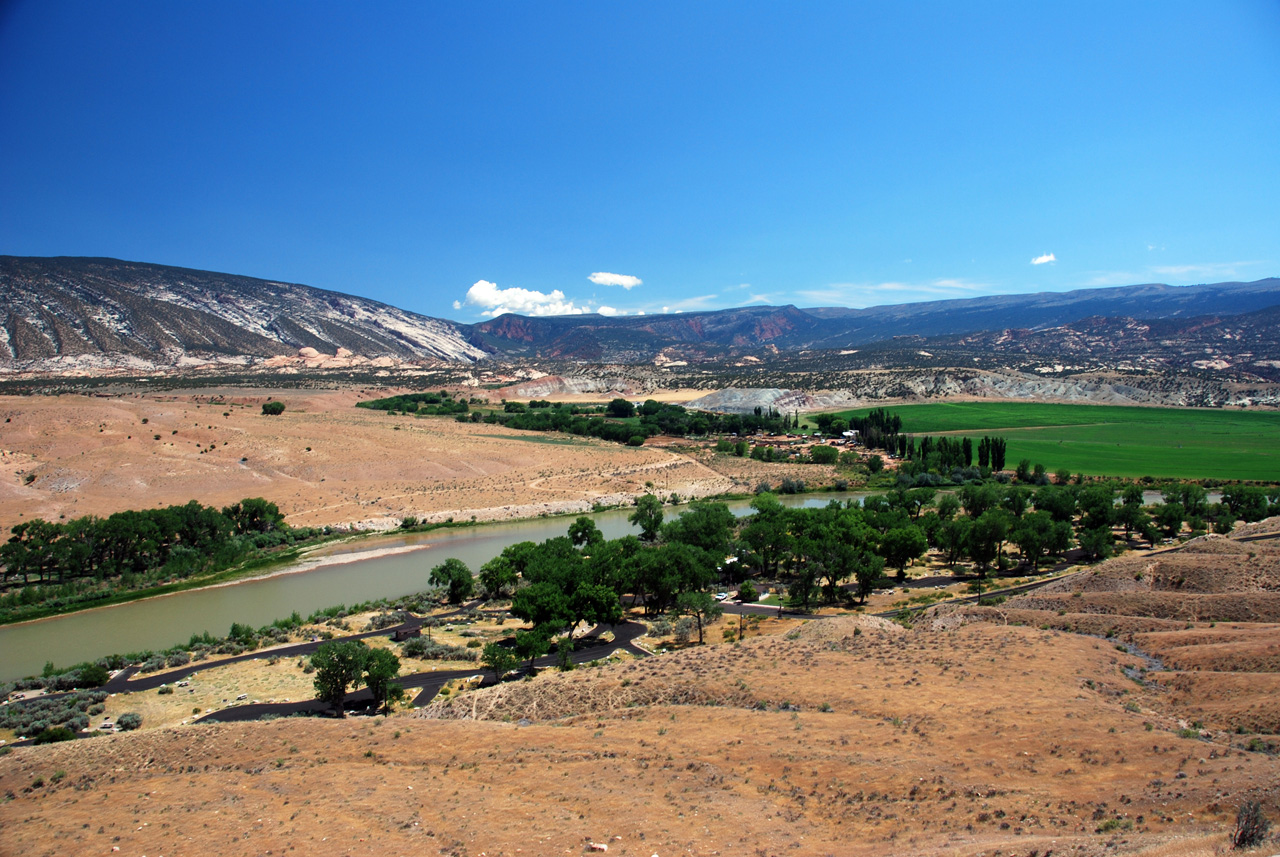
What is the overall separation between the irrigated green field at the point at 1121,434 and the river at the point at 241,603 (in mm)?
64527

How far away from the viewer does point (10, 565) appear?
43.4m

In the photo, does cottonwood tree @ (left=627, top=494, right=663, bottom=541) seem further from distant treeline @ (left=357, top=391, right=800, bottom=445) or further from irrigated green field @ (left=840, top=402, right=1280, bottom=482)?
irrigated green field @ (left=840, top=402, right=1280, bottom=482)

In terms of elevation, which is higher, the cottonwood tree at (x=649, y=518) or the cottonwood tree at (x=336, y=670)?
the cottonwood tree at (x=336, y=670)

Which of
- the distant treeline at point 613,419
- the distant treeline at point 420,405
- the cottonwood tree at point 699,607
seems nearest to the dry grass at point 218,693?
the cottonwood tree at point 699,607

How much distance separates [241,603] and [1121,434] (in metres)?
120

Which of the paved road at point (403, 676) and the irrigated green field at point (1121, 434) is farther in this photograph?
the irrigated green field at point (1121, 434)

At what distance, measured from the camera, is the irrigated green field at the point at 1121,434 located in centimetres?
7906

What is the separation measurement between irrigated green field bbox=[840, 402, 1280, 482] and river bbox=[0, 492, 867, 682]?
212 ft

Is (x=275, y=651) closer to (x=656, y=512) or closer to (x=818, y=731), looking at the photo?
(x=818, y=731)

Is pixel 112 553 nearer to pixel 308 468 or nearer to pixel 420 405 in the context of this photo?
pixel 308 468

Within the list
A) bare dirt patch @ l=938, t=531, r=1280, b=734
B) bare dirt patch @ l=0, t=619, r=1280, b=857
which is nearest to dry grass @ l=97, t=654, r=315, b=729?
bare dirt patch @ l=0, t=619, r=1280, b=857

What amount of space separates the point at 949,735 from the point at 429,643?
23.0 metres

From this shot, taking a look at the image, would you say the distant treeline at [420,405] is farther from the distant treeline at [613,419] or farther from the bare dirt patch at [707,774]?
the bare dirt patch at [707,774]

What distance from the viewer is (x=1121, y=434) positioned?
106 m
